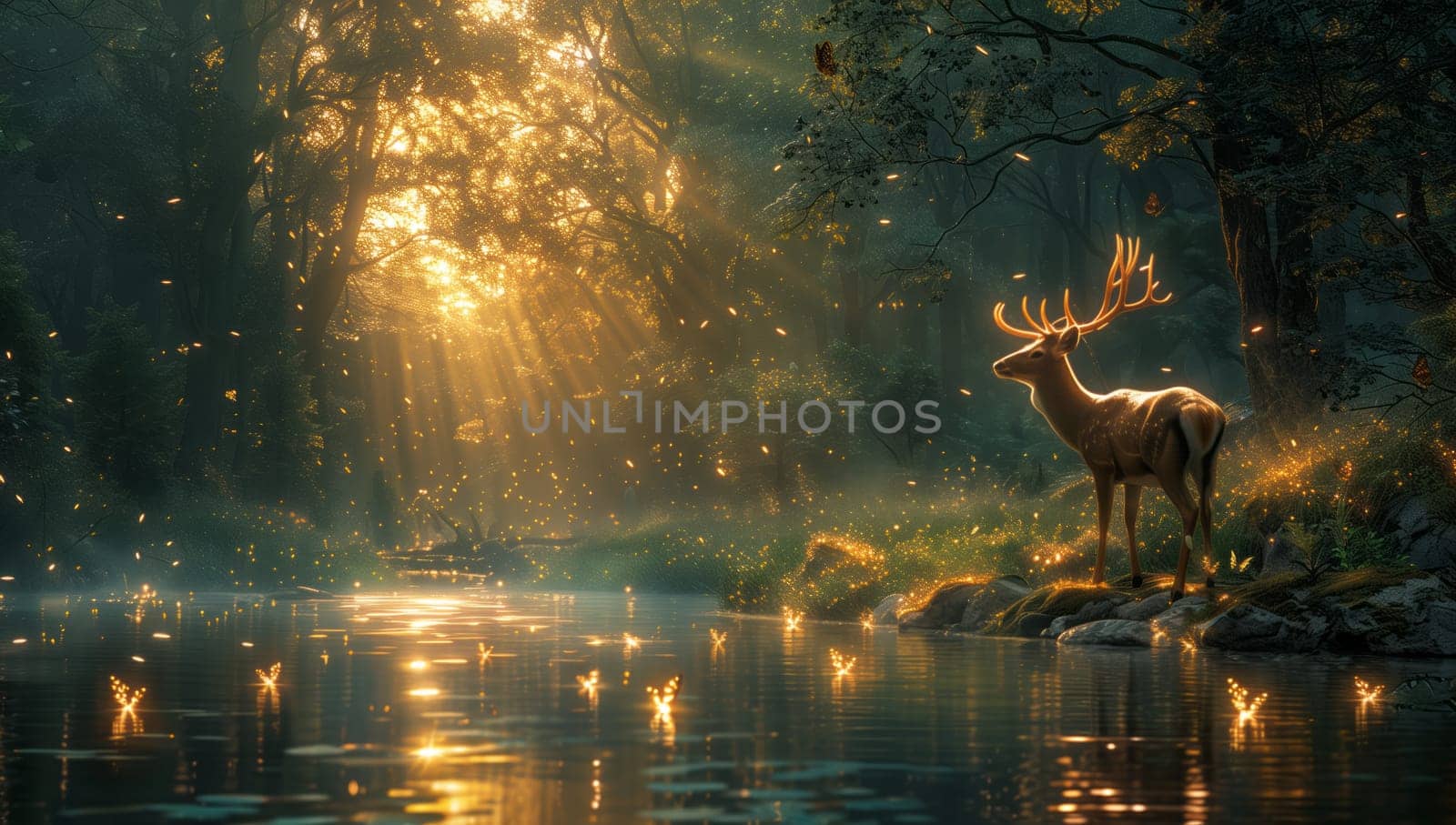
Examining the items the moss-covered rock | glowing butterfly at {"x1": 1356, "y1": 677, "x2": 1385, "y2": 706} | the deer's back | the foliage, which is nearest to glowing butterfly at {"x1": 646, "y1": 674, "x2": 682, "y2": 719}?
glowing butterfly at {"x1": 1356, "y1": 677, "x2": 1385, "y2": 706}

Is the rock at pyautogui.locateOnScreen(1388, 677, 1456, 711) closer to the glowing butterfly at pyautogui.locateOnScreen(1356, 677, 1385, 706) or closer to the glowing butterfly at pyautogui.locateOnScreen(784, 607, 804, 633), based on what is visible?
the glowing butterfly at pyautogui.locateOnScreen(1356, 677, 1385, 706)

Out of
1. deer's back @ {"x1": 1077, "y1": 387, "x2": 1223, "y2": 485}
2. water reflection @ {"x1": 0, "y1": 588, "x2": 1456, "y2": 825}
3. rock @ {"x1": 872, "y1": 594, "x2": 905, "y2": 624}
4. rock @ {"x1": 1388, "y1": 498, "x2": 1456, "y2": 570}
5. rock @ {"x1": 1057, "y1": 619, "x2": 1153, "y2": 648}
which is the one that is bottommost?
water reflection @ {"x1": 0, "y1": 588, "x2": 1456, "y2": 825}

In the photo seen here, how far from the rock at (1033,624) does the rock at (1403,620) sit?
4187mm

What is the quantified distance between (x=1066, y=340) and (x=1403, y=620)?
5844 millimetres

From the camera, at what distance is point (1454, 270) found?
21.6 m

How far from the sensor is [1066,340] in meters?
22.8

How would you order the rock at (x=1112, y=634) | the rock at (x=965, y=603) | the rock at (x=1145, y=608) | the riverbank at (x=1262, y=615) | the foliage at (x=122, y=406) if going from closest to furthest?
the riverbank at (x=1262, y=615)
the rock at (x=1112, y=634)
the rock at (x=1145, y=608)
the rock at (x=965, y=603)
the foliage at (x=122, y=406)

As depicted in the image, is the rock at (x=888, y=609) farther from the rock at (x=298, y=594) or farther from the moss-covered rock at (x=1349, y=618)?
the rock at (x=298, y=594)

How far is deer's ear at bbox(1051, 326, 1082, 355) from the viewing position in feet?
74.3

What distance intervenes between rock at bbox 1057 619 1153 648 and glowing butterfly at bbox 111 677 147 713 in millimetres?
11044

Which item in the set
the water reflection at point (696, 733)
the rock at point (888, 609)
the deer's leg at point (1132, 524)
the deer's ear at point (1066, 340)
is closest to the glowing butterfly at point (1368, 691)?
the water reflection at point (696, 733)

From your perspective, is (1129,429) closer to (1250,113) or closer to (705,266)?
(1250,113)

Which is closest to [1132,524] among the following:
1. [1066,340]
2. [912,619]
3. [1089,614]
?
[1089,614]

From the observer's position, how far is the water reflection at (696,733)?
27.9 feet
